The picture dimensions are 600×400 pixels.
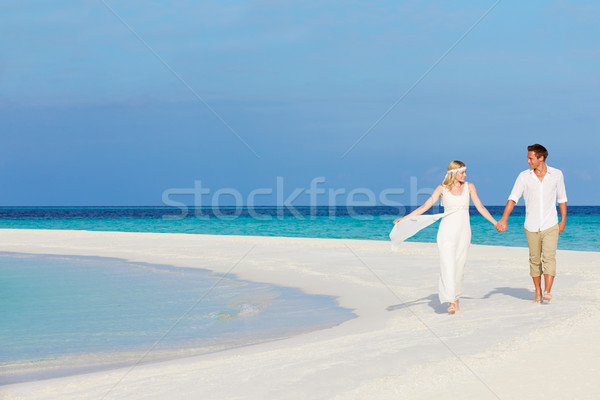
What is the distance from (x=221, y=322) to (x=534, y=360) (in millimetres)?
3629

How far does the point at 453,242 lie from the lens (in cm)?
707

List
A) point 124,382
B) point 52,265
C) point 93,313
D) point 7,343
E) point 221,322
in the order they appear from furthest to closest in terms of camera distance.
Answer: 1. point 52,265
2. point 93,313
3. point 221,322
4. point 7,343
5. point 124,382

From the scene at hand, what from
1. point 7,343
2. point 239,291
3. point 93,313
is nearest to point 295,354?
point 7,343

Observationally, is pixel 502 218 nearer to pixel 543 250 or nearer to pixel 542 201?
pixel 542 201

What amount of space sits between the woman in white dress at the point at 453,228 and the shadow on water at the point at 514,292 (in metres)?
1.58

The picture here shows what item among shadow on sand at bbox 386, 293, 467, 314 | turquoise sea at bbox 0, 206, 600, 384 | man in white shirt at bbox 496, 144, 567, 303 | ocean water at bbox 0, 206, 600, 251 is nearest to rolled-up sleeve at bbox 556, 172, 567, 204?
man in white shirt at bbox 496, 144, 567, 303

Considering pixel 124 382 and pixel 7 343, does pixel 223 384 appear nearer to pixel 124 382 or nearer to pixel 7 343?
pixel 124 382

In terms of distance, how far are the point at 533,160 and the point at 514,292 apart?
2.49m

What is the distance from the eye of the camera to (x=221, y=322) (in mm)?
7082

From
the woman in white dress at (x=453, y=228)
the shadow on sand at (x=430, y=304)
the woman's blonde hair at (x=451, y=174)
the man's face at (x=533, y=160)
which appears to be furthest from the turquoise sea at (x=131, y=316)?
the man's face at (x=533, y=160)

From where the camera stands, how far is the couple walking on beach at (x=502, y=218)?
7.04 metres

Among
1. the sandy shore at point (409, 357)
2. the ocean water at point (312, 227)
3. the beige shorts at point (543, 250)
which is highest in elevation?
the beige shorts at point (543, 250)

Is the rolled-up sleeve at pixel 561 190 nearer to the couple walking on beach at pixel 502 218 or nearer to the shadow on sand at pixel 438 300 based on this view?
the couple walking on beach at pixel 502 218

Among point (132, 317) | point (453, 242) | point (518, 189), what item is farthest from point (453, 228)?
point (132, 317)
